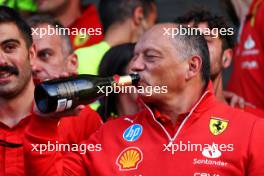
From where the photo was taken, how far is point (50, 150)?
3.60 metres

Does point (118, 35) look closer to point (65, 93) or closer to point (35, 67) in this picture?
point (35, 67)

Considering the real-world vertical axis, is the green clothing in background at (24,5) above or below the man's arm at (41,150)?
above

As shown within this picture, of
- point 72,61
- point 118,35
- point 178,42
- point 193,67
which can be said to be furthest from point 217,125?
point 118,35

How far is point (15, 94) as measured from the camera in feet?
13.0

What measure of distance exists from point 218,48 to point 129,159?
1276 millimetres

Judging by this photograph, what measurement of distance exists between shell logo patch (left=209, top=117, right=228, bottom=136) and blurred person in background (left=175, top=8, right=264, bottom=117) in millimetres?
912

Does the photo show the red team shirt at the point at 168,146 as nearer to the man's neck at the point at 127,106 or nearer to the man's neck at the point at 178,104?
the man's neck at the point at 178,104

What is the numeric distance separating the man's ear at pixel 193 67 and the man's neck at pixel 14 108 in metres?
0.78

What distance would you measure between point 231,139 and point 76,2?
2576mm

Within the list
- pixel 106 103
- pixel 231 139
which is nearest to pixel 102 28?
pixel 106 103

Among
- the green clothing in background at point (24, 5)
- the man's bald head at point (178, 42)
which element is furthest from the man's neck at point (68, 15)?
the man's bald head at point (178, 42)

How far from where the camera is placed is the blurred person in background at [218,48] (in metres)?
4.79

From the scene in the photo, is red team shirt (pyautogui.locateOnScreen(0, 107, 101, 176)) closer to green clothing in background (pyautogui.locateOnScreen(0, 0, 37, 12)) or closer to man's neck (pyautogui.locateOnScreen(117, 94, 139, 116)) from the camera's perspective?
man's neck (pyautogui.locateOnScreen(117, 94, 139, 116))

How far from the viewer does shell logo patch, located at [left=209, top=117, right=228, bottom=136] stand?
12.5 ft
